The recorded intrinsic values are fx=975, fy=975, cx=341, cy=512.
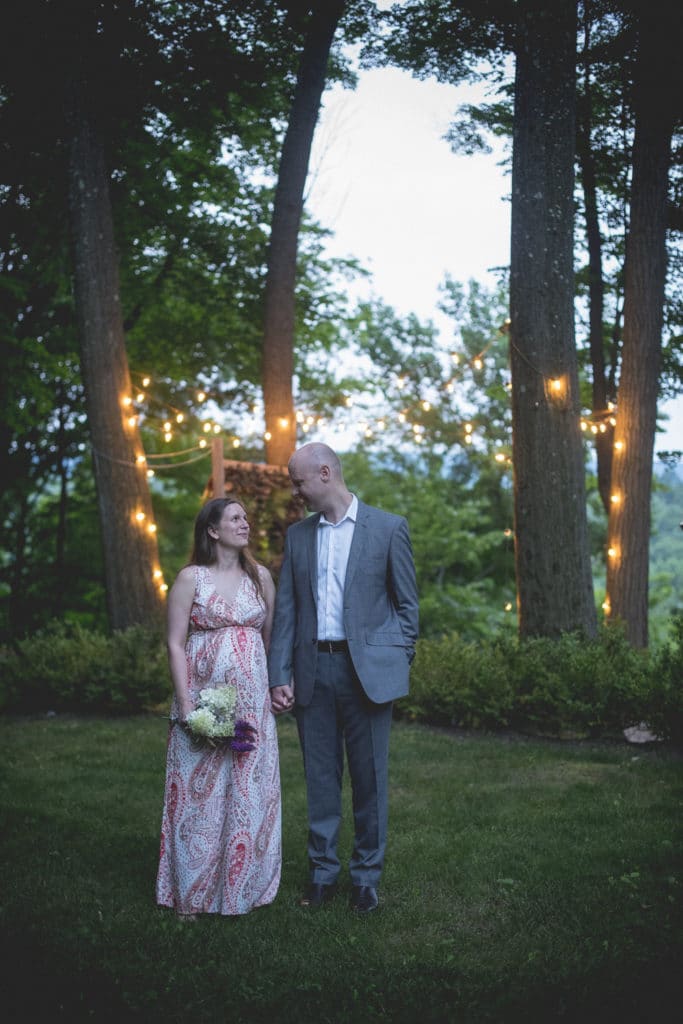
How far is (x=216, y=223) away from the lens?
50.0ft

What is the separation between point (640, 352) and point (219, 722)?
797 cm

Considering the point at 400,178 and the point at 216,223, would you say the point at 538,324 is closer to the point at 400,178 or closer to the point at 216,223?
the point at 216,223

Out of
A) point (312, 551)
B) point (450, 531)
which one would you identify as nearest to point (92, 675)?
point (312, 551)

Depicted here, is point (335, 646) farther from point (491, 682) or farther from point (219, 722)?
point (491, 682)

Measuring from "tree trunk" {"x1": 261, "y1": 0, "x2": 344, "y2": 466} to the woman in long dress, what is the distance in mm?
7302

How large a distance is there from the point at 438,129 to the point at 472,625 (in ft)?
35.9

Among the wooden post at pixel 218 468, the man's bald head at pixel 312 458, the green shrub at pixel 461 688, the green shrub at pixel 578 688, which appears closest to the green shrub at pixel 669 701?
the green shrub at pixel 578 688

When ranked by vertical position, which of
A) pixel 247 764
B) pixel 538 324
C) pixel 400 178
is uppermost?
pixel 400 178

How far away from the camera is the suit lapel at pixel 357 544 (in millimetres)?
4348

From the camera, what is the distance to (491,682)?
825 centimetres

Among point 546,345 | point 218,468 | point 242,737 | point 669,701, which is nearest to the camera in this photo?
point 242,737

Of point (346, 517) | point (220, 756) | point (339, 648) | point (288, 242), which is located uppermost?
point (288, 242)

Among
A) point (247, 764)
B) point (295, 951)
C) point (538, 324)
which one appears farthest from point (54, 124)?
point (295, 951)

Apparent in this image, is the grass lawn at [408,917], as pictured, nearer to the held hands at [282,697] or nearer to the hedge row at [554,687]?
the hedge row at [554,687]
